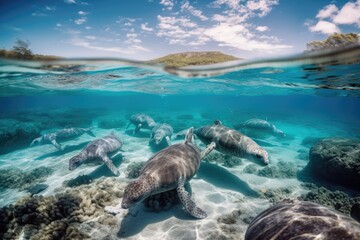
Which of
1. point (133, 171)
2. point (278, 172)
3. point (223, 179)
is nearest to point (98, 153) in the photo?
point (133, 171)

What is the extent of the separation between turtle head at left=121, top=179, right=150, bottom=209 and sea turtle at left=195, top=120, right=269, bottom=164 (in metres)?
4.45

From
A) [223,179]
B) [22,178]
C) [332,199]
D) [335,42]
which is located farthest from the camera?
[22,178]

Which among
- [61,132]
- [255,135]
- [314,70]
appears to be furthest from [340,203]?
[61,132]

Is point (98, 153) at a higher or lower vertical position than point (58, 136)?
higher

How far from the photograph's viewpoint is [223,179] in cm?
1004

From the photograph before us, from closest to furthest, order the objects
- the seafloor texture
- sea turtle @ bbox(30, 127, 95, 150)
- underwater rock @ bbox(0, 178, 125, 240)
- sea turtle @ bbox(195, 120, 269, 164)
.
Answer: underwater rock @ bbox(0, 178, 125, 240)
the seafloor texture
sea turtle @ bbox(195, 120, 269, 164)
sea turtle @ bbox(30, 127, 95, 150)

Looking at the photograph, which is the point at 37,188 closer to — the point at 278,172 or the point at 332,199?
the point at 278,172

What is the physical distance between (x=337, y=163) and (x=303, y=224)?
8.67 meters

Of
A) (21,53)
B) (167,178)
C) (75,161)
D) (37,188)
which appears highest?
(21,53)

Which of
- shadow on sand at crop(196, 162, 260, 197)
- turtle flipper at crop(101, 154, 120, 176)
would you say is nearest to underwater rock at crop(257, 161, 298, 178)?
shadow on sand at crop(196, 162, 260, 197)

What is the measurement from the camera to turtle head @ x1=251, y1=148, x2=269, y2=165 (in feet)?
26.2

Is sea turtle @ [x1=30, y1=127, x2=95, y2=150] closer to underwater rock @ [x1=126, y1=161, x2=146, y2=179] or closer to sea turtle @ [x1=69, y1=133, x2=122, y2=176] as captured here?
sea turtle @ [x1=69, y1=133, x2=122, y2=176]

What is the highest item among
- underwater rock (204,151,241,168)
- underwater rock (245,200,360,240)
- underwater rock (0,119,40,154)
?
underwater rock (245,200,360,240)

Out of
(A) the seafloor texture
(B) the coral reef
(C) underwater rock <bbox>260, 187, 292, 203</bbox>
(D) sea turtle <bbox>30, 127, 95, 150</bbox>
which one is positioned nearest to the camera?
(A) the seafloor texture
